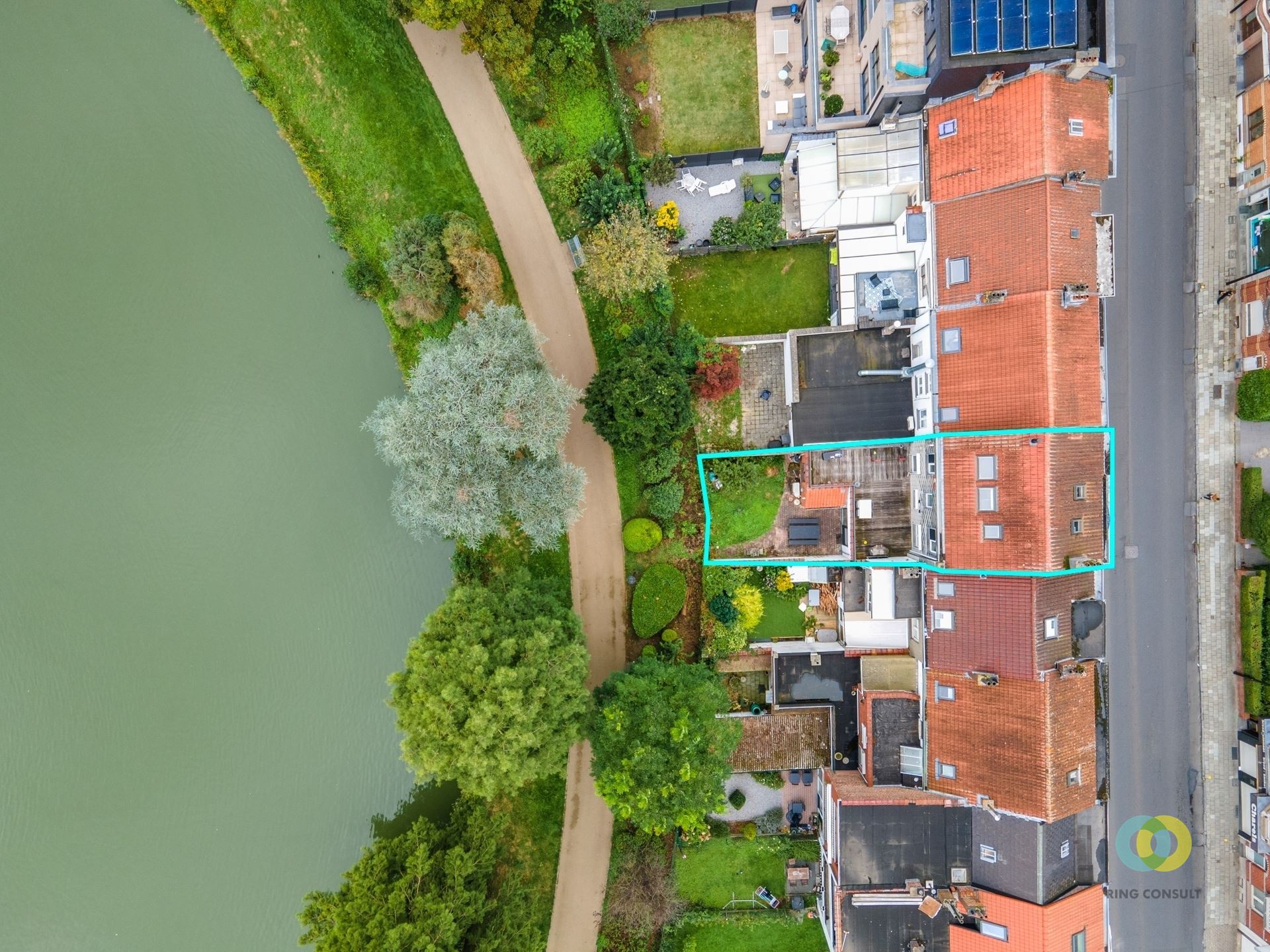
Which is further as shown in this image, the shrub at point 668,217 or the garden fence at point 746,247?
the garden fence at point 746,247

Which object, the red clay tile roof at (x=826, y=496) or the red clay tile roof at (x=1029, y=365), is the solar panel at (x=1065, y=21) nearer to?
the red clay tile roof at (x=1029, y=365)

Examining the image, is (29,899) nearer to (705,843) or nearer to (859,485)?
(705,843)

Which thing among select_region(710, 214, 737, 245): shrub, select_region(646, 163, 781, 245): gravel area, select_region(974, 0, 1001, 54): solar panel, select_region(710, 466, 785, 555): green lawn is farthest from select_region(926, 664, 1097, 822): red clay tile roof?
select_region(974, 0, 1001, 54): solar panel

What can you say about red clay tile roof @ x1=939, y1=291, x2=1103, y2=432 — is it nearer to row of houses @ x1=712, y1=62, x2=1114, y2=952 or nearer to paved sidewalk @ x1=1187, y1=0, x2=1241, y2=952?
row of houses @ x1=712, y1=62, x2=1114, y2=952

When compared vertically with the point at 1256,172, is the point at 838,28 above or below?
above

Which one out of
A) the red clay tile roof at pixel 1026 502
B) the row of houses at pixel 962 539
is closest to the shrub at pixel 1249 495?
the row of houses at pixel 962 539

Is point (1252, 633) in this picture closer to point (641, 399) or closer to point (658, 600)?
point (658, 600)

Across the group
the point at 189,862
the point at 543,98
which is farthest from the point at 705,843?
the point at 543,98
